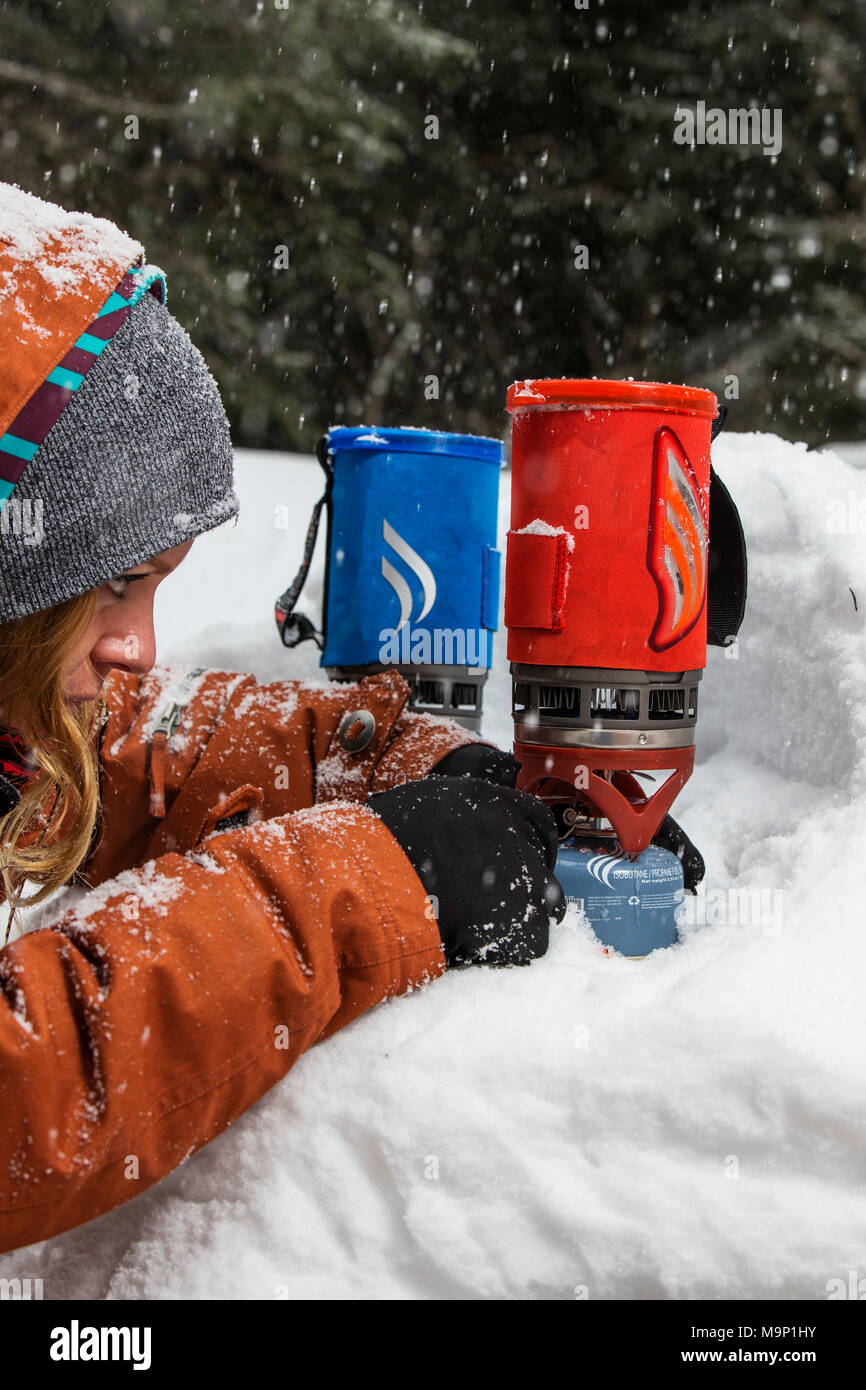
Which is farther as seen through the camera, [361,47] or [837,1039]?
[361,47]

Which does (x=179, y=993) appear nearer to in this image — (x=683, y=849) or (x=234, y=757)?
(x=234, y=757)

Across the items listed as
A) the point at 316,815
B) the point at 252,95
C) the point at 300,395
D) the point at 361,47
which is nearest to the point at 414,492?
the point at 316,815

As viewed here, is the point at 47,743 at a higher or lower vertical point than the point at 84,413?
lower

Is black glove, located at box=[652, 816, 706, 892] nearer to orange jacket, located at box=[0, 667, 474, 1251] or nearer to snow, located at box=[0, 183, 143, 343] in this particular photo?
orange jacket, located at box=[0, 667, 474, 1251]

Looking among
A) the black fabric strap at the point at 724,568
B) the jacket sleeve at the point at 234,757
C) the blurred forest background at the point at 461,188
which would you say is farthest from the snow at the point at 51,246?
the blurred forest background at the point at 461,188

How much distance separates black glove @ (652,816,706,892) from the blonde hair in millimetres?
821

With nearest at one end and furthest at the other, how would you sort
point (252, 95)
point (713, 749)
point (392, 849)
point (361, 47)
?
point (392, 849) → point (713, 749) → point (252, 95) → point (361, 47)

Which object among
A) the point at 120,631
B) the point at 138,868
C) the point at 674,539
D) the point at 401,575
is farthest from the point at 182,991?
the point at 401,575

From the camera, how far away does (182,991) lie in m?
1.08

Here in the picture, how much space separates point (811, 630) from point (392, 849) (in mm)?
910

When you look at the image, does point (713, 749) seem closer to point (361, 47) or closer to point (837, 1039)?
point (837, 1039)

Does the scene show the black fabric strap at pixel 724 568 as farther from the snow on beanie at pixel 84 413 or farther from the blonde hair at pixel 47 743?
the blonde hair at pixel 47 743

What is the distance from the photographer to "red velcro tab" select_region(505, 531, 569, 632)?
150 centimetres
